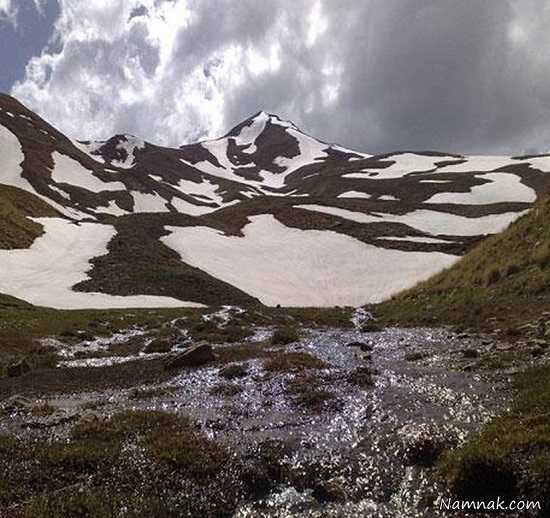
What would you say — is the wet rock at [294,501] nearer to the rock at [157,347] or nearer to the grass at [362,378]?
the grass at [362,378]

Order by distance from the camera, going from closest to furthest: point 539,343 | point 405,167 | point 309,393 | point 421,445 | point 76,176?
point 421,445 → point 309,393 → point 539,343 → point 76,176 → point 405,167

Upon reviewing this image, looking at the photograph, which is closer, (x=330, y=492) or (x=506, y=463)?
(x=506, y=463)

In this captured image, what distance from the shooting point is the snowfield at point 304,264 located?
181ft

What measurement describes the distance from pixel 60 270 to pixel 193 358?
3632 cm

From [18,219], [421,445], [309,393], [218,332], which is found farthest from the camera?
[18,219]

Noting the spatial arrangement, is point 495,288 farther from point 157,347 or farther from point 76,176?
point 76,176

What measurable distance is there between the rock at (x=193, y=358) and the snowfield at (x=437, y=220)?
209 ft

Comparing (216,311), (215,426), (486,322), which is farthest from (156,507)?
(216,311)

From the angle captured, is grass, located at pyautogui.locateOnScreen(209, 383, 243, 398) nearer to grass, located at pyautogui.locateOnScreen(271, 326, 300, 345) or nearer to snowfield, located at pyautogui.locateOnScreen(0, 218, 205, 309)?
grass, located at pyautogui.locateOnScreen(271, 326, 300, 345)

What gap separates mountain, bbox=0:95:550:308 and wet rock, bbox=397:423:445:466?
35877 mm

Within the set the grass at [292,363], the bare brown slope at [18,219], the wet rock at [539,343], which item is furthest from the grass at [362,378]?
the bare brown slope at [18,219]

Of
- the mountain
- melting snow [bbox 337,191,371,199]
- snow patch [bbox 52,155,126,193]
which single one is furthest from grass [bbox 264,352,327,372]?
snow patch [bbox 52,155,126,193]

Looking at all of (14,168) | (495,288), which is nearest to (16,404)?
(495,288)

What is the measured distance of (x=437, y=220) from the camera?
87625mm
